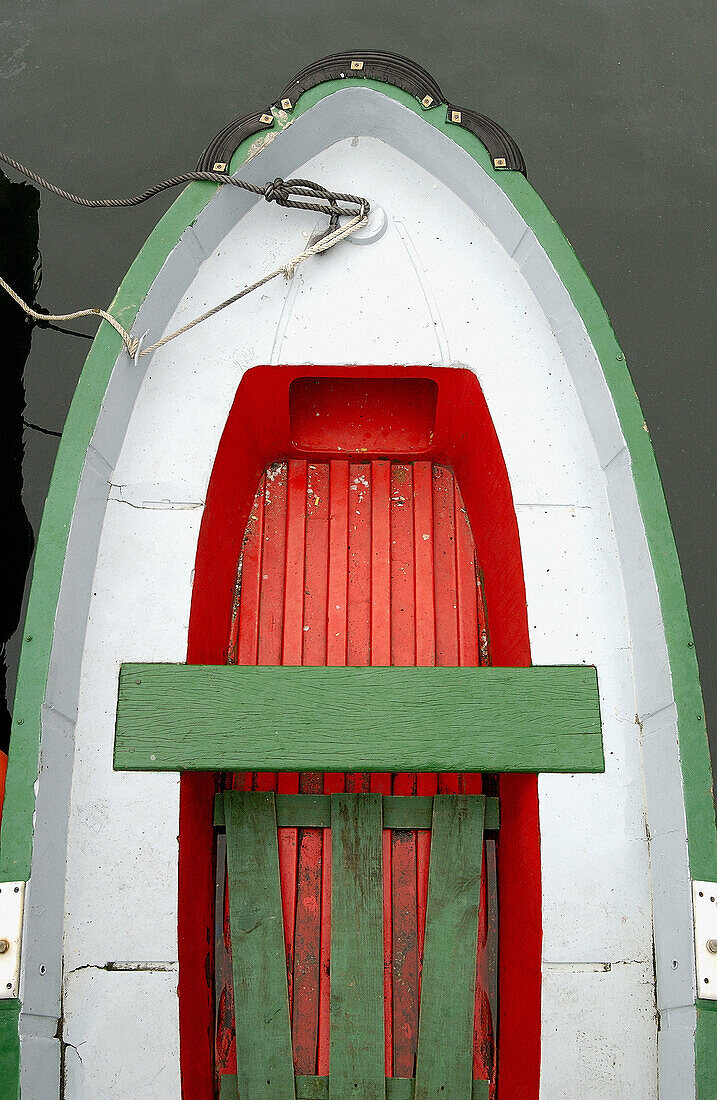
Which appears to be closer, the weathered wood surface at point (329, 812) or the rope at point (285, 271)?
the rope at point (285, 271)

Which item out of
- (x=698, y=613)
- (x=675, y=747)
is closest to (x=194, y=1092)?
(x=675, y=747)

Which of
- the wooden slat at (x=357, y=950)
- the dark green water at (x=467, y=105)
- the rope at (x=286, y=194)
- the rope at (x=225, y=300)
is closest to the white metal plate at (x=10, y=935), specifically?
the wooden slat at (x=357, y=950)

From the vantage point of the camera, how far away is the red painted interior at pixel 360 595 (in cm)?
241

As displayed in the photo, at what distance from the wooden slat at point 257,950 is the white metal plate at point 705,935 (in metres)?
1.16

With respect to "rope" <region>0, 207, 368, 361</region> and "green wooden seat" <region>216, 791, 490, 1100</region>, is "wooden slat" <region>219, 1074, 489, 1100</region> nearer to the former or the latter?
"green wooden seat" <region>216, 791, 490, 1100</region>

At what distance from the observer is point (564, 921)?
2162 mm

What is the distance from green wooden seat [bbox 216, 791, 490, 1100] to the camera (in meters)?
2.43

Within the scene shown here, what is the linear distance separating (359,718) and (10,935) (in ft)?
3.19

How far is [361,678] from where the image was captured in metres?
2.00

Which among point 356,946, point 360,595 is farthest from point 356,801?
point 360,595

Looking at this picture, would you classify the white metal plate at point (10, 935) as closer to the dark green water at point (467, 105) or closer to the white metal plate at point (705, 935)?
the white metal plate at point (705, 935)

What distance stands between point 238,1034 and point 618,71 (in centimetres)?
483

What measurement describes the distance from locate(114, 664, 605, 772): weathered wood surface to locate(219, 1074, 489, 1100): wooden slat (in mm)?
1123

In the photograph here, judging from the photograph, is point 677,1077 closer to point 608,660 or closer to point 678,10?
point 608,660
